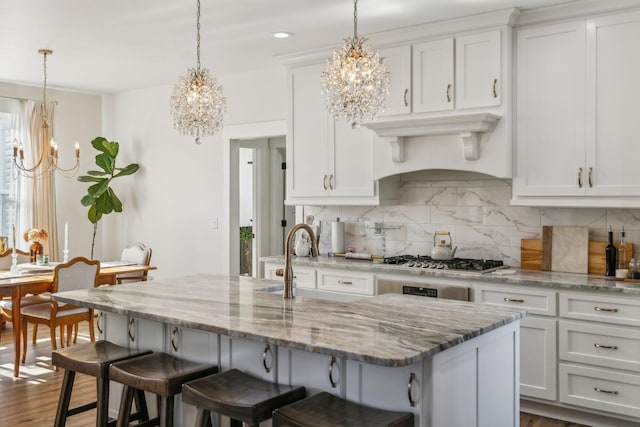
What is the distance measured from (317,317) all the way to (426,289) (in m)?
1.84

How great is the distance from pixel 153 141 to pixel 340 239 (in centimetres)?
284

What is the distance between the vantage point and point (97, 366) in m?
2.85

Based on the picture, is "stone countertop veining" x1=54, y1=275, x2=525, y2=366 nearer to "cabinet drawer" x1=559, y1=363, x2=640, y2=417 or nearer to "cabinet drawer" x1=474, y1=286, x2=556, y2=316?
"cabinet drawer" x1=474, y1=286, x2=556, y2=316

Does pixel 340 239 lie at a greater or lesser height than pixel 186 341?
greater

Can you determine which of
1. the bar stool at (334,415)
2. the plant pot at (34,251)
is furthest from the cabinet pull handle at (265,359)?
the plant pot at (34,251)

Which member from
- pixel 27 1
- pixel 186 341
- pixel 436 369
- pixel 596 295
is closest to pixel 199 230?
pixel 27 1

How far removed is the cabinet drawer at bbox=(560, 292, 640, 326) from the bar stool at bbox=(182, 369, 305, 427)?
2.02m

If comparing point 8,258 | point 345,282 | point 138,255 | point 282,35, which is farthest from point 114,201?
point 345,282

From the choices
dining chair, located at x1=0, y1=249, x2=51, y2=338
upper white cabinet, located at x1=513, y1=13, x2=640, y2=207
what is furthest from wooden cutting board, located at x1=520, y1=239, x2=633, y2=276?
dining chair, located at x1=0, y1=249, x2=51, y2=338

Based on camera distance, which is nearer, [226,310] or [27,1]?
[226,310]

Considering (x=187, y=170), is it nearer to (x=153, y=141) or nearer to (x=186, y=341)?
(x=153, y=141)

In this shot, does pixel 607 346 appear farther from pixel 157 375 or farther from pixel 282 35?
pixel 282 35

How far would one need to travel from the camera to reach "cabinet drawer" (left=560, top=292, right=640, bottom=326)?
354 cm

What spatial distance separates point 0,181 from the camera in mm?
6660
